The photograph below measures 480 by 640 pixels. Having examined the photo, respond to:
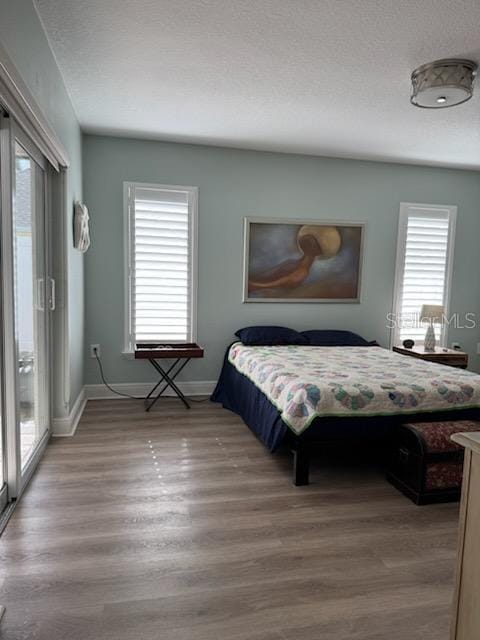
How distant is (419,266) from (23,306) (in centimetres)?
433

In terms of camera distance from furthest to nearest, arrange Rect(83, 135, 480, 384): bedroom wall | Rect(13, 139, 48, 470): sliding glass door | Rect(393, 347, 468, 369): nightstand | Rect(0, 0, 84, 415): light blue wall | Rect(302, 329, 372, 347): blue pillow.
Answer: Rect(302, 329, 372, 347): blue pillow, Rect(393, 347, 468, 369): nightstand, Rect(83, 135, 480, 384): bedroom wall, Rect(13, 139, 48, 470): sliding glass door, Rect(0, 0, 84, 415): light blue wall

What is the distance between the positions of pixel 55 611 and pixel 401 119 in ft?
13.1

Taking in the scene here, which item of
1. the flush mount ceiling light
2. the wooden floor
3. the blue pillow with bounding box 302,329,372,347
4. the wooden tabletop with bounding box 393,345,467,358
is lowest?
the wooden floor

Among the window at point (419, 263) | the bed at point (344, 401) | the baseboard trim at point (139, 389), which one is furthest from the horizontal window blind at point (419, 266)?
the baseboard trim at point (139, 389)

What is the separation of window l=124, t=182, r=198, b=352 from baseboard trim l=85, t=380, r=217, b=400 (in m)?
0.40

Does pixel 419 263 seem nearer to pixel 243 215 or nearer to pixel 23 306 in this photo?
pixel 243 215

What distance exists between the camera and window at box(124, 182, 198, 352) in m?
4.47

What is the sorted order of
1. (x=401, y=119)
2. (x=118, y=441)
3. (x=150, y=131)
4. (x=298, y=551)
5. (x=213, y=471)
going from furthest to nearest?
1. (x=150, y=131)
2. (x=401, y=119)
3. (x=118, y=441)
4. (x=213, y=471)
5. (x=298, y=551)

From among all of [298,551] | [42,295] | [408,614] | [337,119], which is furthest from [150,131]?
[408,614]

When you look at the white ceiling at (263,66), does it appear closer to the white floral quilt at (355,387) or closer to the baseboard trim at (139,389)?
the white floral quilt at (355,387)

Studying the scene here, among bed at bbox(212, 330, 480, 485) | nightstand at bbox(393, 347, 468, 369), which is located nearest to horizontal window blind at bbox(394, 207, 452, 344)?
nightstand at bbox(393, 347, 468, 369)

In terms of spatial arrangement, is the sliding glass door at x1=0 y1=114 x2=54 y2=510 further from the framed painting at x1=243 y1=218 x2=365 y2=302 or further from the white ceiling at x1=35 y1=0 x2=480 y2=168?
the framed painting at x1=243 y1=218 x2=365 y2=302

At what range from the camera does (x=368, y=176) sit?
502cm

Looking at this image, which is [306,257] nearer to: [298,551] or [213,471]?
[213,471]
